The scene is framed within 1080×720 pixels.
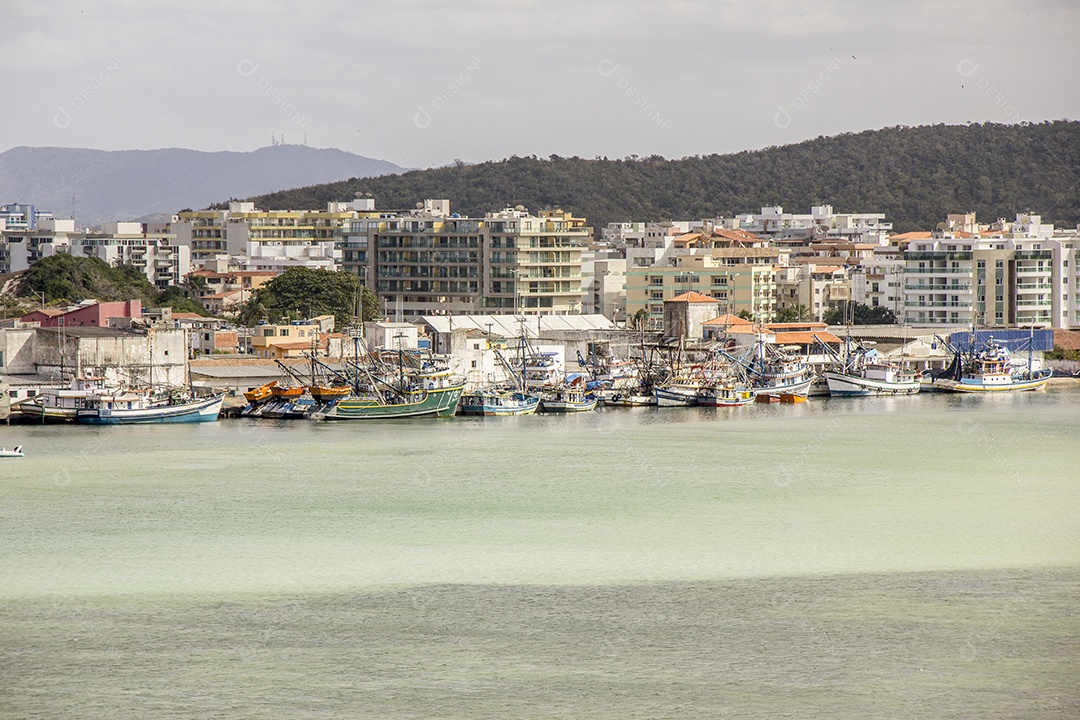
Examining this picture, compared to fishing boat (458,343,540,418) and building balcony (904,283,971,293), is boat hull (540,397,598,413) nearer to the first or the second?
fishing boat (458,343,540,418)

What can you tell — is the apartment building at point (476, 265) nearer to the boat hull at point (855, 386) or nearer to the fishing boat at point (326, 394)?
the boat hull at point (855, 386)

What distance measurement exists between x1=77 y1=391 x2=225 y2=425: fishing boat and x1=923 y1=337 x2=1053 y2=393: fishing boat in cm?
1206

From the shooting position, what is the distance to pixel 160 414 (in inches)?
764

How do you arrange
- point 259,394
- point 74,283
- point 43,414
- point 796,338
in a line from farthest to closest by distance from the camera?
1. point 74,283
2. point 796,338
3. point 259,394
4. point 43,414

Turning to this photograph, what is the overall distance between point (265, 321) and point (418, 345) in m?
4.21

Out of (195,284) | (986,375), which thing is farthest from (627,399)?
(195,284)

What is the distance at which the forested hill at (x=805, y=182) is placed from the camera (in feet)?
179

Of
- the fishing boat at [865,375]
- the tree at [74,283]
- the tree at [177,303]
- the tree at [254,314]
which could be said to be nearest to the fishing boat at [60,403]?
the tree at [254,314]

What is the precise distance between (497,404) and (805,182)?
41.2 m

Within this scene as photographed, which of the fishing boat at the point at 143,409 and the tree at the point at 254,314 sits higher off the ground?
the tree at the point at 254,314

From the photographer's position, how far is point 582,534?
11.6 m

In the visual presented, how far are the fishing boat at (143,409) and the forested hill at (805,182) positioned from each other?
1339 inches

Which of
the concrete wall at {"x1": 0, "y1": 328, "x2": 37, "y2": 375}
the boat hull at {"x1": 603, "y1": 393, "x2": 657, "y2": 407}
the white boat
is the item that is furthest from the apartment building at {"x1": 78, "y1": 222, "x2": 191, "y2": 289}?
the white boat

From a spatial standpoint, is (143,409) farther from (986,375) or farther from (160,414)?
(986,375)
